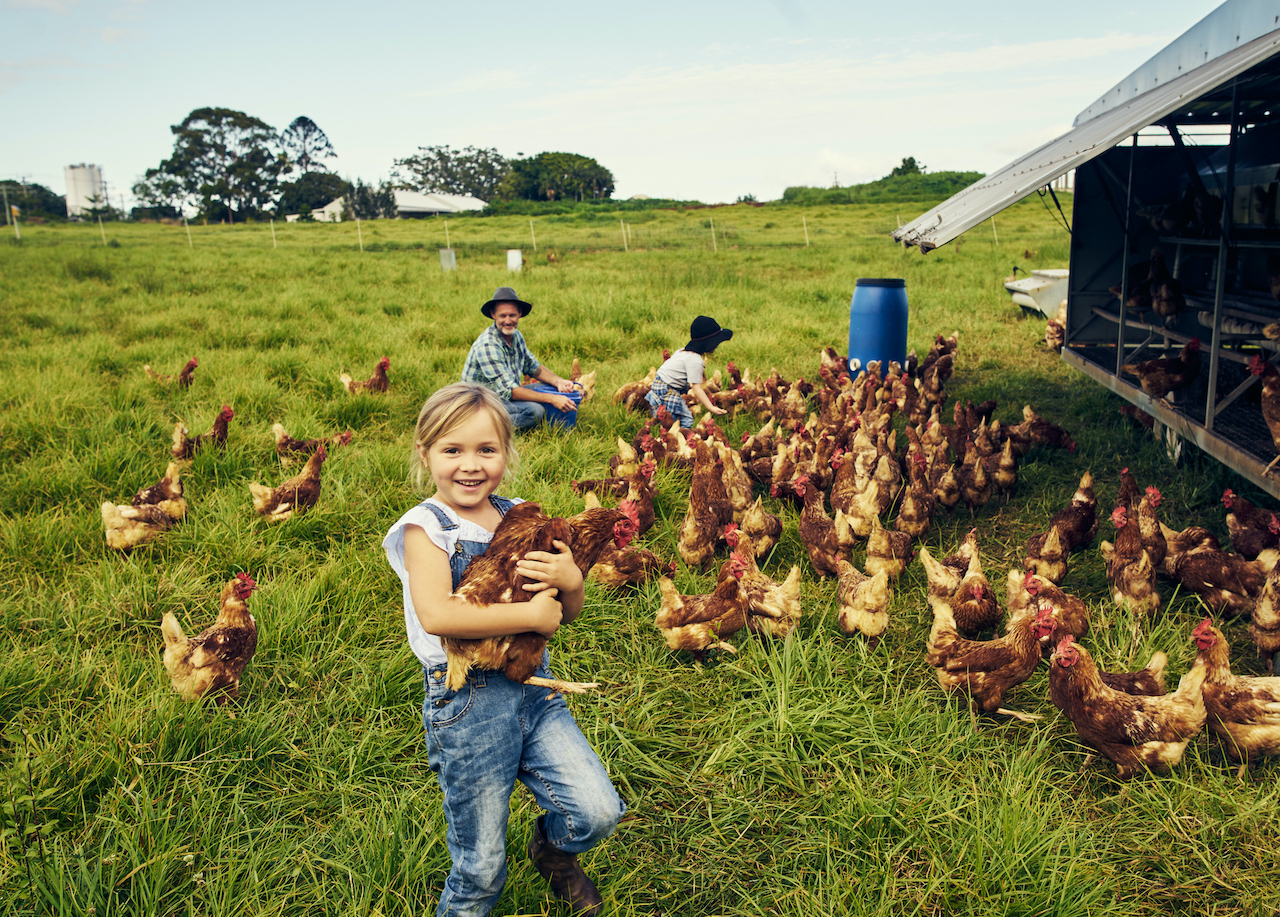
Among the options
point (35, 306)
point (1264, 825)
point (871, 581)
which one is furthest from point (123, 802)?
point (35, 306)

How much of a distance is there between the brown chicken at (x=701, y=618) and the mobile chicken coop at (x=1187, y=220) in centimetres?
192

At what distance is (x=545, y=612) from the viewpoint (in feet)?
5.45

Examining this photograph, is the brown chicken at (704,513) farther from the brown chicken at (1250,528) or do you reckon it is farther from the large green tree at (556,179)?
the large green tree at (556,179)

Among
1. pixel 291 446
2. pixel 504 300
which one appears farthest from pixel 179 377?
pixel 504 300

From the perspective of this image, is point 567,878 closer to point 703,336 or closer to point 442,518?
point 442,518

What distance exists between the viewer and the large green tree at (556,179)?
59406mm

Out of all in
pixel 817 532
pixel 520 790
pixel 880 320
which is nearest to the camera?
pixel 520 790

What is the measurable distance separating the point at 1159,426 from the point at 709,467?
11.6 feet

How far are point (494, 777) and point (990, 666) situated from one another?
1891 mm

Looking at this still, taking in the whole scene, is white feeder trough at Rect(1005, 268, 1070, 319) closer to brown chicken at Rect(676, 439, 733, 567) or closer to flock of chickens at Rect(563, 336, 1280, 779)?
flock of chickens at Rect(563, 336, 1280, 779)

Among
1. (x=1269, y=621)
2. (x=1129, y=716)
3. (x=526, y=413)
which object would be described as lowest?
(x=1129, y=716)

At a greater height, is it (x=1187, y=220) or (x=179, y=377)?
(x=1187, y=220)

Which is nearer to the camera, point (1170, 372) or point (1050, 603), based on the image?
point (1050, 603)

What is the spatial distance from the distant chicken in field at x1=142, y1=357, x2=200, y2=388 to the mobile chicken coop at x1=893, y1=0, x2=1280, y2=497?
6.11 meters
